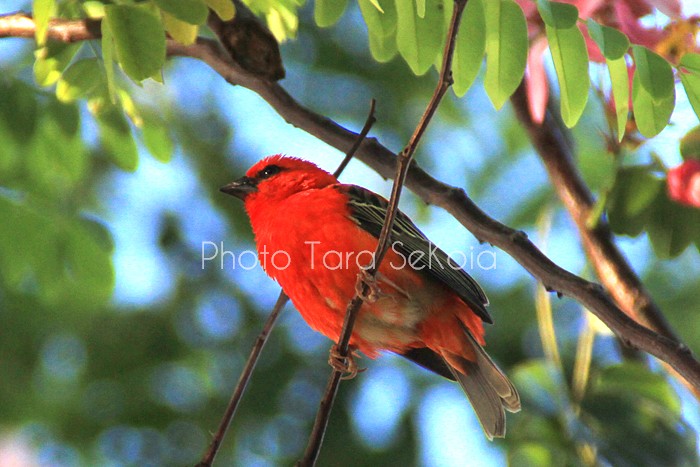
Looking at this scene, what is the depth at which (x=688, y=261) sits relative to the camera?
22.0ft

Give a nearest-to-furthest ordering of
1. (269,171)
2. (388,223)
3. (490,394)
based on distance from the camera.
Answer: (388,223)
(490,394)
(269,171)

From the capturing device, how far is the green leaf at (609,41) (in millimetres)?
2891

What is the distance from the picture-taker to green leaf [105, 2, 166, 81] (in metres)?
2.94

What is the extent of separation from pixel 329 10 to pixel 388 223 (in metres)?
0.95

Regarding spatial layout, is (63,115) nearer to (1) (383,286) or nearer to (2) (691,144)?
(1) (383,286)

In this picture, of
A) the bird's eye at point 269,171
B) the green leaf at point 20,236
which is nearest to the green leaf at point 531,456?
the bird's eye at point 269,171

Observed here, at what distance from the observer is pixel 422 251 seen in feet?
13.2

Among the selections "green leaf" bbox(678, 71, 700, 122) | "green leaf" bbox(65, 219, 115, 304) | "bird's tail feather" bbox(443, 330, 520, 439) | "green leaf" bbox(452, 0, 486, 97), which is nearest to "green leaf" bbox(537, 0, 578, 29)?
"green leaf" bbox(452, 0, 486, 97)

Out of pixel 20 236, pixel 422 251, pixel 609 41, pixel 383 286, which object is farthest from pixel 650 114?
pixel 20 236

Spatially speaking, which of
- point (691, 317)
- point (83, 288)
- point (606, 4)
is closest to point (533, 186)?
point (691, 317)

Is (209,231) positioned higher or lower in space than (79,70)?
higher

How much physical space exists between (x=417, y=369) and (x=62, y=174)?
3162 mm

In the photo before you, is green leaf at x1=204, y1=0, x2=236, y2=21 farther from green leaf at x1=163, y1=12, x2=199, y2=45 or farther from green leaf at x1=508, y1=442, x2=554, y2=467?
green leaf at x1=508, y1=442, x2=554, y2=467

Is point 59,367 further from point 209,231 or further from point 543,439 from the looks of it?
point 543,439
